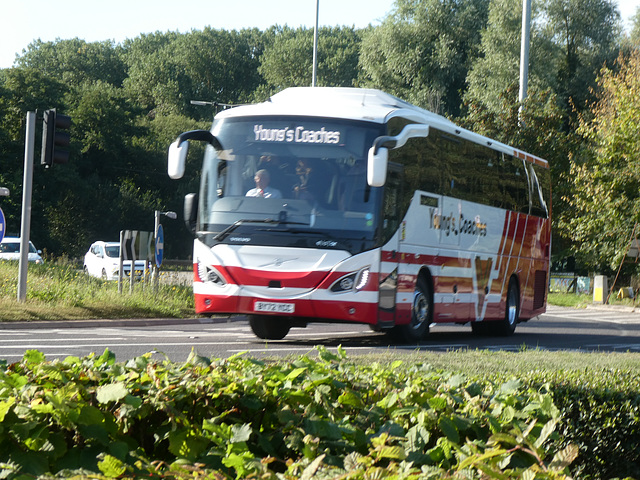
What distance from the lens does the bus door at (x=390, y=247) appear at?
13789 mm

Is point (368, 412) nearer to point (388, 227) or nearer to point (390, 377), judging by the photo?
point (390, 377)

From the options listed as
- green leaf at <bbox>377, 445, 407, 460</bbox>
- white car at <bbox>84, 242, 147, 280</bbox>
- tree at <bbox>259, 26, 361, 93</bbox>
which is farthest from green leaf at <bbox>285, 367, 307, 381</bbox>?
tree at <bbox>259, 26, 361, 93</bbox>

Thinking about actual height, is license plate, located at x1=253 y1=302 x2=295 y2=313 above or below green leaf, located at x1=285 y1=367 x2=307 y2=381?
below

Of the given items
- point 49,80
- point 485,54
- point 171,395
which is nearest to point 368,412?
point 171,395

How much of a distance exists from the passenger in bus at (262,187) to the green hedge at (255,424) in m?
10.3

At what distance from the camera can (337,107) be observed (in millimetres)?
14414

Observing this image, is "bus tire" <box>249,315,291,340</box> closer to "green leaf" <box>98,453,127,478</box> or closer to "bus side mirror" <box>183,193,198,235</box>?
"bus side mirror" <box>183,193,198,235</box>

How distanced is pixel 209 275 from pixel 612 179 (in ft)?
79.0

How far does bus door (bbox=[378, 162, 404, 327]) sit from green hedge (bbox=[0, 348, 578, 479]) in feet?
33.8

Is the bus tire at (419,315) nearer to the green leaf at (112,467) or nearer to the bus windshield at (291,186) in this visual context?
the bus windshield at (291,186)

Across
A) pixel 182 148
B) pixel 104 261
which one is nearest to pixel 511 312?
pixel 182 148

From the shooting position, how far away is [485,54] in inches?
1924


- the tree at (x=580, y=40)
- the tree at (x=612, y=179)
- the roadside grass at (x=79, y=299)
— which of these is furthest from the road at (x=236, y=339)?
the tree at (x=580, y=40)

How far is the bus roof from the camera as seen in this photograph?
14.2 meters
